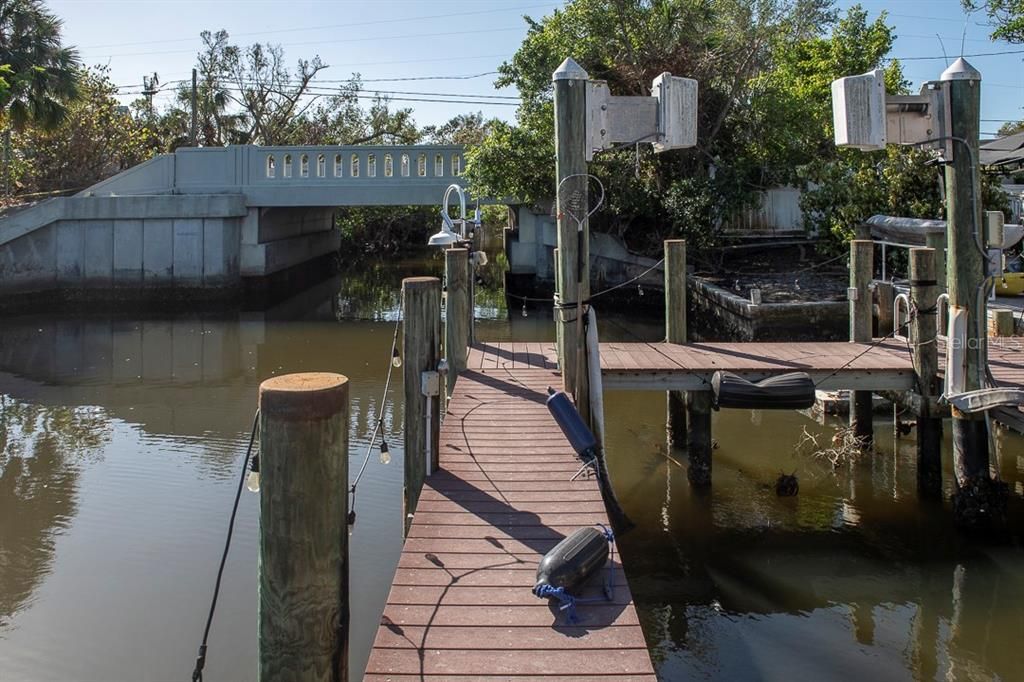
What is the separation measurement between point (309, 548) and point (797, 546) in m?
5.07

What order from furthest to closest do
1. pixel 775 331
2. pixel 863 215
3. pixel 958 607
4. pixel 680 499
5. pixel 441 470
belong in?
1. pixel 863 215
2. pixel 775 331
3. pixel 680 499
4. pixel 958 607
5. pixel 441 470

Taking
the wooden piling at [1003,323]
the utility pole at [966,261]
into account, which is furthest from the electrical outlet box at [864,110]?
→ the wooden piling at [1003,323]

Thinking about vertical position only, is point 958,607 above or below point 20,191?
below

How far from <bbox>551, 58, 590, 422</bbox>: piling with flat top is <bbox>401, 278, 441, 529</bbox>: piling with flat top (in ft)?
4.27

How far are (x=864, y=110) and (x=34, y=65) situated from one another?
20.3 m

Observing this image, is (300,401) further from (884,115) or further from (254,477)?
(884,115)

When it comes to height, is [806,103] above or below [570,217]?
above

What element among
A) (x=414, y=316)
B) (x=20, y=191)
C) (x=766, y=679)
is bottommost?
(x=766, y=679)

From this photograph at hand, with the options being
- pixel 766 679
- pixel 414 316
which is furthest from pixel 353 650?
pixel 766 679

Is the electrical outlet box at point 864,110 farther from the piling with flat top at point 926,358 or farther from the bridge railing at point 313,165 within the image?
the bridge railing at point 313,165

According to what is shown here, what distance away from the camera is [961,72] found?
6.90m

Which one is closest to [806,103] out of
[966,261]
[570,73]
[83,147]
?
[966,261]

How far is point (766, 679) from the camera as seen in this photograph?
525 centimetres

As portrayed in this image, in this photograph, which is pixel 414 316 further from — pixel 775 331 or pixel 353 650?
pixel 775 331
